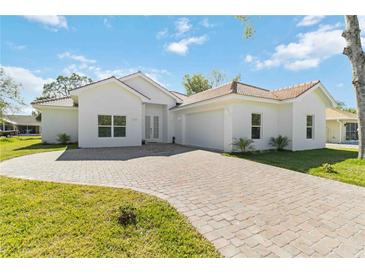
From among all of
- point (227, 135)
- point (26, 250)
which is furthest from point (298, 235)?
point (227, 135)

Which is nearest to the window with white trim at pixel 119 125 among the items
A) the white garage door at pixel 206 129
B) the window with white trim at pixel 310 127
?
the white garage door at pixel 206 129

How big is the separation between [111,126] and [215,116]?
786 cm

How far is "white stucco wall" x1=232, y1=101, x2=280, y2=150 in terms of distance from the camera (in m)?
12.0

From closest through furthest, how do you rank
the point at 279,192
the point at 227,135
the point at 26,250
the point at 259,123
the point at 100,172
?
the point at 26,250, the point at 279,192, the point at 100,172, the point at 227,135, the point at 259,123

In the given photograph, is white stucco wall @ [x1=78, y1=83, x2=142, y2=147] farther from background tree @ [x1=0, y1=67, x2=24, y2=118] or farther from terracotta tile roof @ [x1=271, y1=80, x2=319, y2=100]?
background tree @ [x1=0, y1=67, x2=24, y2=118]

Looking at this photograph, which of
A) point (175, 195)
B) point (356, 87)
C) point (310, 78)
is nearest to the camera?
point (175, 195)

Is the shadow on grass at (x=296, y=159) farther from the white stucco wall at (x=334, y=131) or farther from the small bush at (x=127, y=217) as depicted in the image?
the white stucco wall at (x=334, y=131)

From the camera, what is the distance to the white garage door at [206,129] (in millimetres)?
13203

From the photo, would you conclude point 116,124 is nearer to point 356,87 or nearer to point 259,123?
point 259,123

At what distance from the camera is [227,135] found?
40.1ft

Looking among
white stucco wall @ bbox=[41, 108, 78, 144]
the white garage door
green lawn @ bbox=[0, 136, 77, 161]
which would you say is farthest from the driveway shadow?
white stucco wall @ bbox=[41, 108, 78, 144]

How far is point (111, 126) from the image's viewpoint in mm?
14453

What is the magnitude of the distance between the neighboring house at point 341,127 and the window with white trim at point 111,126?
24.0 metres
